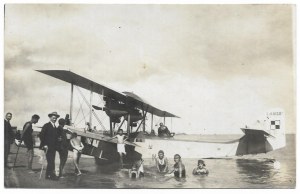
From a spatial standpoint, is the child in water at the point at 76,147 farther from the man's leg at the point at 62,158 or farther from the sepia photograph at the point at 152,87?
the man's leg at the point at 62,158

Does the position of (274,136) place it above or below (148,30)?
below

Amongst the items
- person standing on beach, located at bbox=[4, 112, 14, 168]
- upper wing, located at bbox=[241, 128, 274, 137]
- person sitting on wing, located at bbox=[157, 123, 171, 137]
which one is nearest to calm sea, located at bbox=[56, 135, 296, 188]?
upper wing, located at bbox=[241, 128, 274, 137]

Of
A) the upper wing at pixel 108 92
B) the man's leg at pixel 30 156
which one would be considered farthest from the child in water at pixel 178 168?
the man's leg at pixel 30 156

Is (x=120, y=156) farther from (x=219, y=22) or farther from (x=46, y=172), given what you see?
(x=219, y=22)

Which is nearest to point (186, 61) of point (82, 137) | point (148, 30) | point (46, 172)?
point (148, 30)

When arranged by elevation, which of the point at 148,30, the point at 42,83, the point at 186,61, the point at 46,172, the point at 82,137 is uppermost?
the point at 148,30

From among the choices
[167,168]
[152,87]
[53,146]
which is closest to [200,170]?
[167,168]
